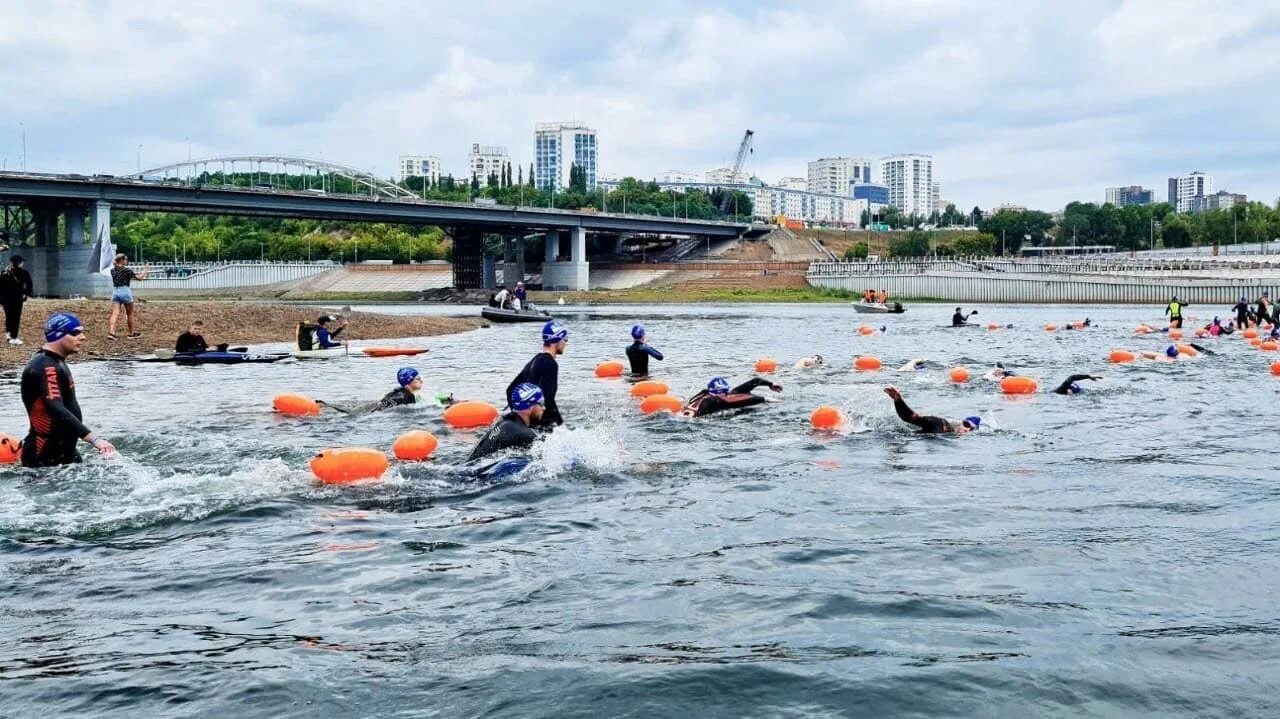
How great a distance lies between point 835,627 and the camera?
28.1ft

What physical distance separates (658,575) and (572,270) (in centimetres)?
13063

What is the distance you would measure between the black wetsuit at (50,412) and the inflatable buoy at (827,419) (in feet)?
34.6

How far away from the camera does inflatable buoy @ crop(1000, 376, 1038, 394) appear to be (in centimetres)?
2483

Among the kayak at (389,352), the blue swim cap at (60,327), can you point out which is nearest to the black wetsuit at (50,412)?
the blue swim cap at (60,327)

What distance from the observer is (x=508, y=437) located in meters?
13.9

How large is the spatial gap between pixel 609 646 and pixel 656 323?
197 feet

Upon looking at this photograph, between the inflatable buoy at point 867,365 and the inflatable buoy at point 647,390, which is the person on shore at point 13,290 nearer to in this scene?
the inflatable buoy at point 647,390

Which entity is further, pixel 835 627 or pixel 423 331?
pixel 423 331

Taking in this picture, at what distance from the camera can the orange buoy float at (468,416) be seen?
739 inches

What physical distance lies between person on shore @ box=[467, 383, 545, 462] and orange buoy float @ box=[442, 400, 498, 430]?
4.60 meters

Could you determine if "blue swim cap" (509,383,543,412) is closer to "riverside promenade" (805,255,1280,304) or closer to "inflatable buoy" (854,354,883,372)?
"inflatable buoy" (854,354,883,372)

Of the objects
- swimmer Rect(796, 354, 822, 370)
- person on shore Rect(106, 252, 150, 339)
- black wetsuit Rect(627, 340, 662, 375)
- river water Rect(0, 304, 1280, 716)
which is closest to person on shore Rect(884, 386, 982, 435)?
river water Rect(0, 304, 1280, 716)

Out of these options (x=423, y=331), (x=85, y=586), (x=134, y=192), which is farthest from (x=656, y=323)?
(x=85, y=586)

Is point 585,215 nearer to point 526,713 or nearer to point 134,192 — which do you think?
point 134,192
